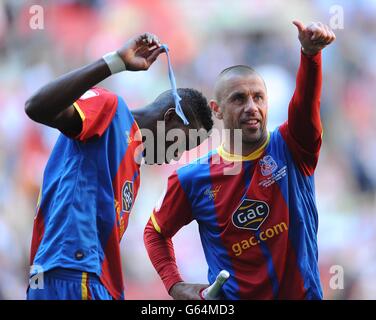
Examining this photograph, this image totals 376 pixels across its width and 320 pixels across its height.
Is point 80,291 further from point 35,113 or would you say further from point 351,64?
point 351,64

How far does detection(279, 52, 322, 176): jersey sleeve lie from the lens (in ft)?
11.2

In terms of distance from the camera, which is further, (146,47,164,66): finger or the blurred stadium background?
the blurred stadium background

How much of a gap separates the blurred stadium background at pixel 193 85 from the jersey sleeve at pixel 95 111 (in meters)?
3.35

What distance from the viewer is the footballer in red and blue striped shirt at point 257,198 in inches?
139

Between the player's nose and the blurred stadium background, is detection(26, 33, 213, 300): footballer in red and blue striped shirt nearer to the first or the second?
the player's nose

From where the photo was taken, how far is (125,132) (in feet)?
10.5

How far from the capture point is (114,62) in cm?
277

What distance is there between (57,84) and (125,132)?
1.92ft

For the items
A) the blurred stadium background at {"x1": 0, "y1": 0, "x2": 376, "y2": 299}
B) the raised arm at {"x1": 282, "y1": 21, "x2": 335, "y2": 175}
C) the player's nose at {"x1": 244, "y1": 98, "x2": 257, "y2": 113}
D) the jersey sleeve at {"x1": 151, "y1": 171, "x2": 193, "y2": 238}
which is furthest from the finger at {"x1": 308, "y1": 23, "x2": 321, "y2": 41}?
the blurred stadium background at {"x1": 0, "y1": 0, "x2": 376, "y2": 299}

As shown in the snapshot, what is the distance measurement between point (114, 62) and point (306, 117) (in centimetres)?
117

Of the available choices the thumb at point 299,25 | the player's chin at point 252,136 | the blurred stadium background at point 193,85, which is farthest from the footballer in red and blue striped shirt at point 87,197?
the blurred stadium background at point 193,85

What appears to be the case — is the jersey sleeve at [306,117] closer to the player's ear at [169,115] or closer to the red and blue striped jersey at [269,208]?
the red and blue striped jersey at [269,208]

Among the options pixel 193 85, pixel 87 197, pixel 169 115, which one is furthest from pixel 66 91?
pixel 193 85

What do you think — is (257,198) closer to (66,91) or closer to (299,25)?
(299,25)
